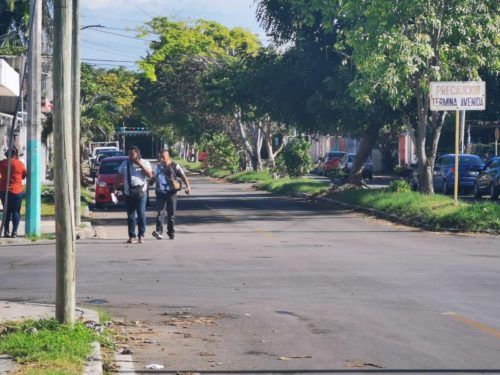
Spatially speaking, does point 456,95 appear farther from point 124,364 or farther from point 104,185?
point 124,364

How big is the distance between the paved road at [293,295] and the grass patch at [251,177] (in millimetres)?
33581

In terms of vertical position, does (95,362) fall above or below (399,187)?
below

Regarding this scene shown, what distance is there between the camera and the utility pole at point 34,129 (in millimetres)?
20891

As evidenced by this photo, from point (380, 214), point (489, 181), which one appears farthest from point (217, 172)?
point (380, 214)

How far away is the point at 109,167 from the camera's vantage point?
36.1 metres

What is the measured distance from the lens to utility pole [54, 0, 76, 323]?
32.1ft

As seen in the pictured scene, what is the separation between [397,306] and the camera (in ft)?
38.8

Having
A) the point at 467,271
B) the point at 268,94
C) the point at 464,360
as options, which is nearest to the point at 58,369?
the point at 464,360

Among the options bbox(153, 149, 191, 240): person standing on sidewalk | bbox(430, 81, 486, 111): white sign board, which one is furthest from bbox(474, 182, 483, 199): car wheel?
bbox(153, 149, 191, 240): person standing on sidewalk

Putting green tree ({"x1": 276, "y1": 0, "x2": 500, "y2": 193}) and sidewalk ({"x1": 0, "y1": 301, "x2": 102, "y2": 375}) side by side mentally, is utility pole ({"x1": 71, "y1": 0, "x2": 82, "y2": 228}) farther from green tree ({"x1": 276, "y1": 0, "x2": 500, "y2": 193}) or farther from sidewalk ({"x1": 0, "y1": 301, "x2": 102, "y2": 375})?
sidewalk ({"x1": 0, "y1": 301, "x2": 102, "y2": 375})

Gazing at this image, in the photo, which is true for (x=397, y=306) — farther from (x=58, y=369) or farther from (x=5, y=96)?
(x=5, y=96)

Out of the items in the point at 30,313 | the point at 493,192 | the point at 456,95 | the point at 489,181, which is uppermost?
the point at 456,95

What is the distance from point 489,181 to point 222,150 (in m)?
38.5

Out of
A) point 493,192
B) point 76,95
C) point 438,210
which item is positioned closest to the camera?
point 76,95
